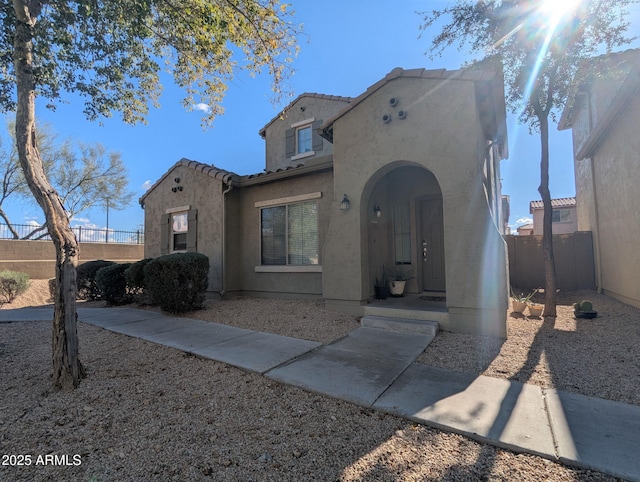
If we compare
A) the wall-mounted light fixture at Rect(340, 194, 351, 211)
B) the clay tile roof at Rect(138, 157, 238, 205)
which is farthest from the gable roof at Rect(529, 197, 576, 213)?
the clay tile roof at Rect(138, 157, 238, 205)

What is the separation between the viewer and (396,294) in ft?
24.9

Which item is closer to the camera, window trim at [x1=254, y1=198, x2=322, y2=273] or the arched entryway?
the arched entryway

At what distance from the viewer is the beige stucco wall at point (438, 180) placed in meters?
5.42

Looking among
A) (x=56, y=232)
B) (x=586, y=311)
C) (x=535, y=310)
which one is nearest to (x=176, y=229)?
(x=56, y=232)

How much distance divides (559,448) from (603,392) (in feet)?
5.14

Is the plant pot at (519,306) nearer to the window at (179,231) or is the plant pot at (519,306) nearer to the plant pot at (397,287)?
the plant pot at (397,287)

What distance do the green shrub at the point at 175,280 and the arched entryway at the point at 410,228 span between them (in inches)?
171

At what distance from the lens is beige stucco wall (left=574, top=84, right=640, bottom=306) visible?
705 cm

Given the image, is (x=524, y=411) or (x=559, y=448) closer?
(x=559, y=448)

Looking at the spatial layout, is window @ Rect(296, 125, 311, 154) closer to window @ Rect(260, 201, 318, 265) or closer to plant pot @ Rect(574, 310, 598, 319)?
window @ Rect(260, 201, 318, 265)

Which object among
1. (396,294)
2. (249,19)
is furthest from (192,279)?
(249,19)

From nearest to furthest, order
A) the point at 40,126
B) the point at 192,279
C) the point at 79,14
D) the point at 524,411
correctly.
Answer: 1. the point at 524,411
2. the point at 79,14
3. the point at 192,279
4. the point at 40,126

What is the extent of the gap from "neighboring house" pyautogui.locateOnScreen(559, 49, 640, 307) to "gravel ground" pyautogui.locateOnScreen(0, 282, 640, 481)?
3.62 m

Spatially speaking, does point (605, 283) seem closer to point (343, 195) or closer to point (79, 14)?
point (343, 195)
